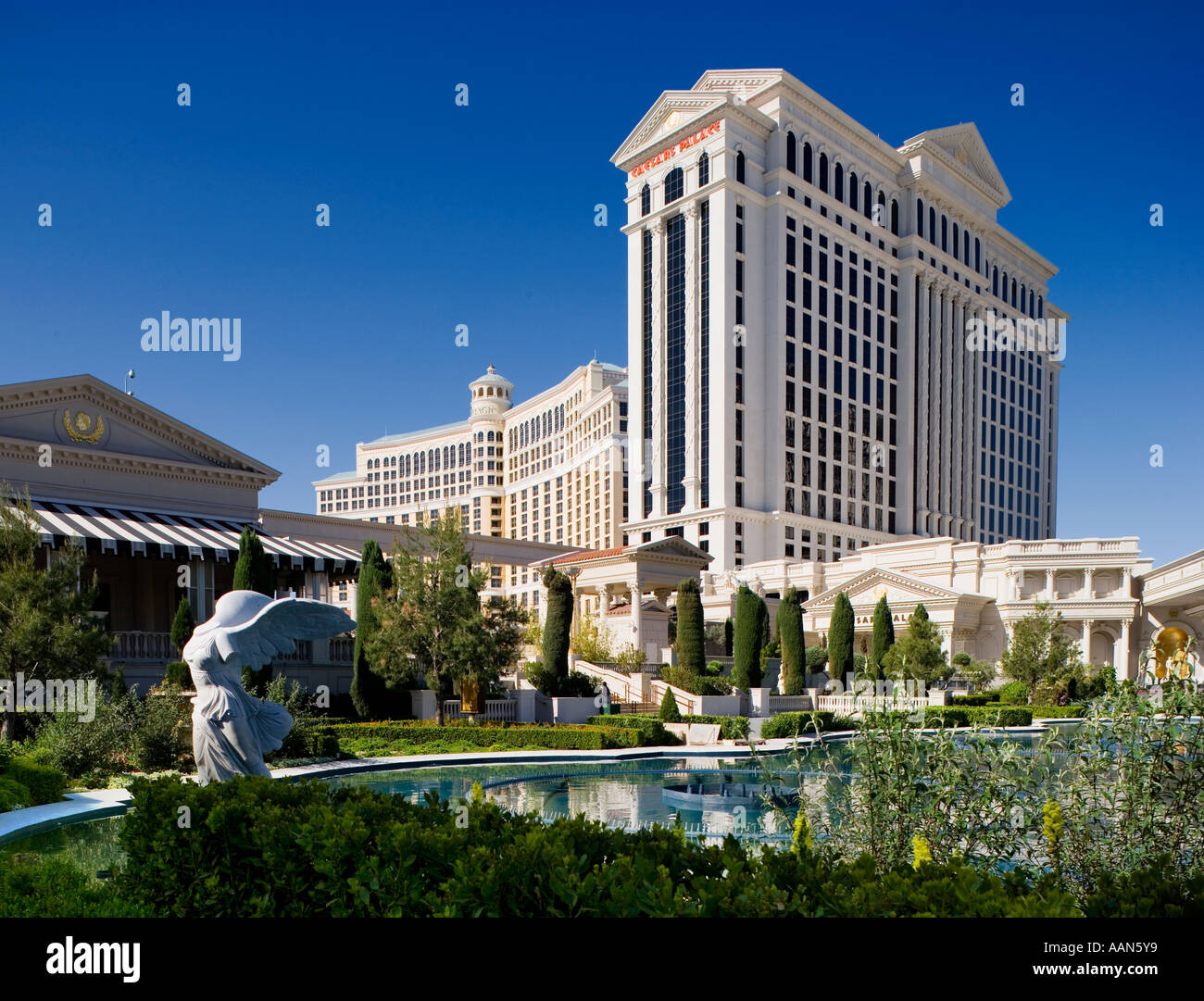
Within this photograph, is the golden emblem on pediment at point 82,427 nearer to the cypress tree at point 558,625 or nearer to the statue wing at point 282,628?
the cypress tree at point 558,625

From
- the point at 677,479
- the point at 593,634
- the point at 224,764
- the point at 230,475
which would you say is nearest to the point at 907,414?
the point at 677,479

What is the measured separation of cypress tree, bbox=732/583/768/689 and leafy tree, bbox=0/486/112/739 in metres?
23.4

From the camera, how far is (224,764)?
1127cm

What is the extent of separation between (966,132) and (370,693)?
351ft

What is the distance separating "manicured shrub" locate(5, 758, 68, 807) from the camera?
48.8 ft

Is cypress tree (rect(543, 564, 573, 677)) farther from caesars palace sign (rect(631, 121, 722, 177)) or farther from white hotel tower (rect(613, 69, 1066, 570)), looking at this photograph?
caesars palace sign (rect(631, 121, 722, 177))

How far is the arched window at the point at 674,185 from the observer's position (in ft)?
281

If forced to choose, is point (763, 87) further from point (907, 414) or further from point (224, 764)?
point (224, 764)

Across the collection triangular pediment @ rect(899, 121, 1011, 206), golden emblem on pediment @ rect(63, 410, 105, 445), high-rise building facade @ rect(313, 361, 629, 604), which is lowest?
golden emblem on pediment @ rect(63, 410, 105, 445)

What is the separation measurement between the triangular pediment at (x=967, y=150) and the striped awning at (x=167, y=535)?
8906 cm

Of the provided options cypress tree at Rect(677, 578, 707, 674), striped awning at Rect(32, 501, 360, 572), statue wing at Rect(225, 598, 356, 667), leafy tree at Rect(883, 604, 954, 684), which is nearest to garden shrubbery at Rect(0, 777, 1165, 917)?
statue wing at Rect(225, 598, 356, 667)

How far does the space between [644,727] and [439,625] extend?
21.8 ft
